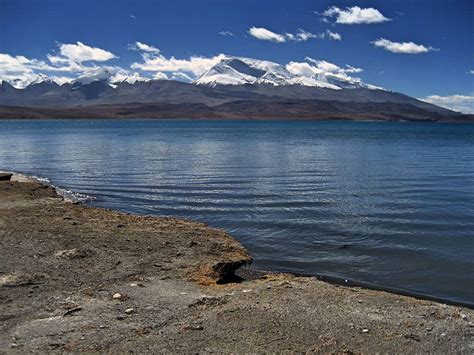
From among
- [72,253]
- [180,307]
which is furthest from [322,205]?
[180,307]

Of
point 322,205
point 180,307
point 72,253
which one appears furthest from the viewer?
point 322,205

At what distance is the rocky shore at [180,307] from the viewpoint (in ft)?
26.2

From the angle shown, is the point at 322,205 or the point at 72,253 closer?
the point at 72,253

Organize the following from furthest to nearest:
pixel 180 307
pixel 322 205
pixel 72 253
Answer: pixel 322 205, pixel 72 253, pixel 180 307

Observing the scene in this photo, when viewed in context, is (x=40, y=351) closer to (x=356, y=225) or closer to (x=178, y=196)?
(x=356, y=225)

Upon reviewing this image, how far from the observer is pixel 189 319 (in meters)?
8.82

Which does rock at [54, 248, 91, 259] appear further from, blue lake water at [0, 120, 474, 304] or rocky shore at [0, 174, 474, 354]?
blue lake water at [0, 120, 474, 304]

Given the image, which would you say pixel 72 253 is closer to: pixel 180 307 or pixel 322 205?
pixel 180 307

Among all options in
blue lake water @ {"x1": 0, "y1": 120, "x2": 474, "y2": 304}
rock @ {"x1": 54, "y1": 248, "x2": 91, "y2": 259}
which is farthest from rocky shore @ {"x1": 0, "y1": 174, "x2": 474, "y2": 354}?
blue lake water @ {"x1": 0, "y1": 120, "x2": 474, "y2": 304}

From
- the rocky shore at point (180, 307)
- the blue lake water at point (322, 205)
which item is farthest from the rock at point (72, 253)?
the blue lake water at point (322, 205)

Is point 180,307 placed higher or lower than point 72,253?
lower

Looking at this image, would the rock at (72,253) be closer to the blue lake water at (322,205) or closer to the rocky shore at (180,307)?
the rocky shore at (180,307)

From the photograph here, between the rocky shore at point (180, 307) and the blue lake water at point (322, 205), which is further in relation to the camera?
the blue lake water at point (322, 205)

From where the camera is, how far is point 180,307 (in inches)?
369
